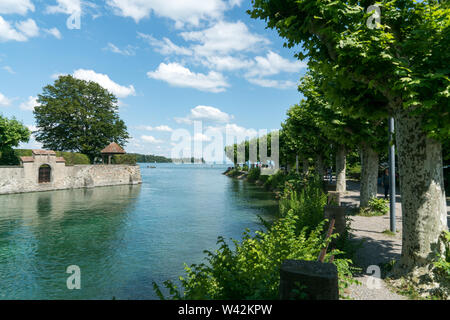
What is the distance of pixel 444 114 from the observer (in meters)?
5.27

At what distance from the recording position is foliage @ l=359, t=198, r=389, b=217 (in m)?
13.0

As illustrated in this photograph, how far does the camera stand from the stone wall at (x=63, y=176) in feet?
97.8

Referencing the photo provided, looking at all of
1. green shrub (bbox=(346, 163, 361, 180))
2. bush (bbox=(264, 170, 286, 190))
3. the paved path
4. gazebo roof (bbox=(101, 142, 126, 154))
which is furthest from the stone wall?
green shrub (bbox=(346, 163, 361, 180))

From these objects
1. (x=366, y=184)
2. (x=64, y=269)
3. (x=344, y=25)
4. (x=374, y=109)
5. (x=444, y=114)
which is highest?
(x=344, y=25)

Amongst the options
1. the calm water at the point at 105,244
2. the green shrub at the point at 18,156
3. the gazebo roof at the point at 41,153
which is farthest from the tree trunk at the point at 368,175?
the green shrub at the point at 18,156

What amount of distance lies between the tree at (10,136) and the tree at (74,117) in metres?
10.2

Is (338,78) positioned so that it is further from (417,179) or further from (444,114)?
(417,179)

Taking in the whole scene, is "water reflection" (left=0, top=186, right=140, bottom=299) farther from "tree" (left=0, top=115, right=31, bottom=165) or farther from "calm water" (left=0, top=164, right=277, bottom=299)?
"tree" (left=0, top=115, right=31, bottom=165)

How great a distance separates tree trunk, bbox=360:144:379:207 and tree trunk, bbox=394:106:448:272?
8.22 m

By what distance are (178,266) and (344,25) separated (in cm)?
845

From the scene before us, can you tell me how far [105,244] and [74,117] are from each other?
1628 inches

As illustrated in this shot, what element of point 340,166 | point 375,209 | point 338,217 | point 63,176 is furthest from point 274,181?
point 63,176

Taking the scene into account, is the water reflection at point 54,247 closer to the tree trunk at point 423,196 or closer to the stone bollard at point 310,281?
the stone bollard at point 310,281

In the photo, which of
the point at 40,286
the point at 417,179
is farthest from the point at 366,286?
the point at 40,286
